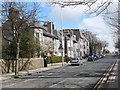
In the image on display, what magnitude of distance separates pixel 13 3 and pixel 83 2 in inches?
507

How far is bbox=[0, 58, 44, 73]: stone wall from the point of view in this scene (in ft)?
82.0

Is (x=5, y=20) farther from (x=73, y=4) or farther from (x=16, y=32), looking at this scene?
(x=73, y=4)

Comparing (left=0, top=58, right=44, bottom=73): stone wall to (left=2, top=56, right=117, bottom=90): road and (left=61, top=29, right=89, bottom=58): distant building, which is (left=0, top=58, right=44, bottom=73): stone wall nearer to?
(left=2, top=56, right=117, bottom=90): road

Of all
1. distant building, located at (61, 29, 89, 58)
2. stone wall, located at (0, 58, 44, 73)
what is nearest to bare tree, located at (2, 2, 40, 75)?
stone wall, located at (0, 58, 44, 73)

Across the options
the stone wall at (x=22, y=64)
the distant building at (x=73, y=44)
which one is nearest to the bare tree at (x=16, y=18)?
the stone wall at (x=22, y=64)

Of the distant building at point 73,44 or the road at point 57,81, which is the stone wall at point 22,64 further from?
the distant building at point 73,44

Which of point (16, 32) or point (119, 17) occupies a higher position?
point (119, 17)

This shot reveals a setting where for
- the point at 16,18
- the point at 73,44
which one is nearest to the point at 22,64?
the point at 16,18

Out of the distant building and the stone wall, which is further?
the distant building

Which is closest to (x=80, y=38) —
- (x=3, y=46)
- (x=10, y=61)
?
(x=3, y=46)

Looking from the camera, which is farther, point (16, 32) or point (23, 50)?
point (23, 50)

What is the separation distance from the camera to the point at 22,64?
2947 centimetres

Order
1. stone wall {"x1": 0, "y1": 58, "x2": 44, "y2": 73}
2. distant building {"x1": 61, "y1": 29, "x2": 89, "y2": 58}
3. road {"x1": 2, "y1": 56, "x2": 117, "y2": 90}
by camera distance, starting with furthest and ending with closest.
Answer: distant building {"x1": 61, "y1": 29, "x2": 89, "y2": 58}, stone wall {"x1": 0, "y1": 58, "x2": 44, "y2": 73}, road {"x1": 2, "y1": 56, "x2": 117, "y2": 90}

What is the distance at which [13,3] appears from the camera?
21.5 m
